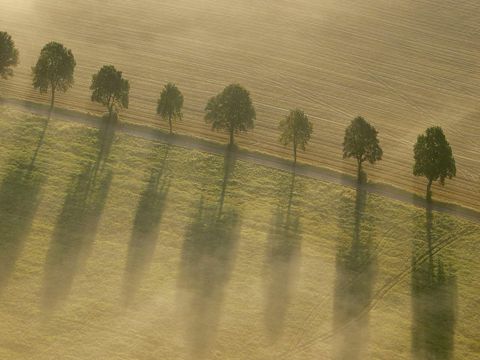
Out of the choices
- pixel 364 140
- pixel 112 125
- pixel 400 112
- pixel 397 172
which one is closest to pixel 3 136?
pixel 112 125

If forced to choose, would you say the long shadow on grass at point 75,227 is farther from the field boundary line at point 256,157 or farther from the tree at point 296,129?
the tree at point 296,129

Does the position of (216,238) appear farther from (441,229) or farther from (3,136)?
(3,136)

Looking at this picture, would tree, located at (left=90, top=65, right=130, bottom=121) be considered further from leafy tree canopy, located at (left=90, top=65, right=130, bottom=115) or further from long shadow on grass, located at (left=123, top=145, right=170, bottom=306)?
long shadow on grass, located at (left=123, top=145, right=170, bottom=306)

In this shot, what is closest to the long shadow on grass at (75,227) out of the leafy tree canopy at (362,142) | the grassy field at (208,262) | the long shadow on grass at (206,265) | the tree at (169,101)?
the grassy field at (208,262)

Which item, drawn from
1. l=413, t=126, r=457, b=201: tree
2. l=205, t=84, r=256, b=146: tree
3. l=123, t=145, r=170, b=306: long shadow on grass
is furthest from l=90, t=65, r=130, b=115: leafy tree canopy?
l=413, t=126, r=457, b=201: tree

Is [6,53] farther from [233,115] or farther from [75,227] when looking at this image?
[233,115]

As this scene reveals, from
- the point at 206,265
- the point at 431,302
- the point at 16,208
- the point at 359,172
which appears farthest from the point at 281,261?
the point at 16,208
